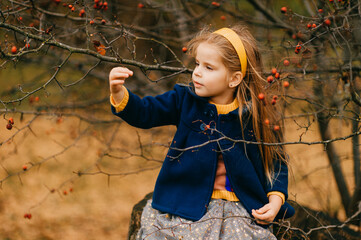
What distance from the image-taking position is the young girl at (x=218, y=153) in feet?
7.09

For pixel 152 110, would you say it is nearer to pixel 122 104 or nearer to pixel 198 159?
pixel 122 104

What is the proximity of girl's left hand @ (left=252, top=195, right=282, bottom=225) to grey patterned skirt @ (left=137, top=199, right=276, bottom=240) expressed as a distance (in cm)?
4

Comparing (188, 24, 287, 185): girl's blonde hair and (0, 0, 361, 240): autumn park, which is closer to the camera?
(188, 24, 287, 185): girl's blonde hair

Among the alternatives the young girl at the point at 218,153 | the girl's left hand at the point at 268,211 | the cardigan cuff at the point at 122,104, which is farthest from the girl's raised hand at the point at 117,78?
the girl's left hand at the point at 268,211

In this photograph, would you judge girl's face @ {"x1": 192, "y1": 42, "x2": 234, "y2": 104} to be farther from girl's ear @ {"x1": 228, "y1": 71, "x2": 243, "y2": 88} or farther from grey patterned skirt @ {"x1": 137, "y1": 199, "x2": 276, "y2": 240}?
grey patterned skirt @ {"x1": 137, "y1": 199, "x2": 276, "y2": 240}

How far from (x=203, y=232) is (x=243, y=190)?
12.0 inches

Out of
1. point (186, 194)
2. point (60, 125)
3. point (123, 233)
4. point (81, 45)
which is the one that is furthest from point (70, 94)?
point (186, 194)

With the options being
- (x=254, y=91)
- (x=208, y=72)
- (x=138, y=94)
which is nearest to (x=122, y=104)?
(x=208, y=72)

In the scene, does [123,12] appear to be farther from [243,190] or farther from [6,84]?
[243,190]

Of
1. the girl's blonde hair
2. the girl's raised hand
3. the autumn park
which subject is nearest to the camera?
the girl's raised hand

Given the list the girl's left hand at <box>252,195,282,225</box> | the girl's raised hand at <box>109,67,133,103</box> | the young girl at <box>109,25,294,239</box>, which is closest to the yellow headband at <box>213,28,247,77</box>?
the young girl at <box>109,25,294,239</box>

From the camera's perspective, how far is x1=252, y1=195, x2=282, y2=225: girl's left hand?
2189 mm

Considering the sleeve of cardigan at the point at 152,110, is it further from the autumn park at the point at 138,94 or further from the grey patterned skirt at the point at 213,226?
the grey patterned skirt at the point at 213,226

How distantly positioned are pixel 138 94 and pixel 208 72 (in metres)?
2.30
